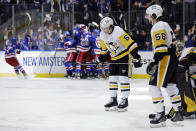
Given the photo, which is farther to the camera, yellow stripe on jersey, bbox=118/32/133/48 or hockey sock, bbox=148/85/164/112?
yellow stripe on jersey, bbox=118/32/133/48

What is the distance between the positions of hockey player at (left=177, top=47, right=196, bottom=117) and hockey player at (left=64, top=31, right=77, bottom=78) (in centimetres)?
763

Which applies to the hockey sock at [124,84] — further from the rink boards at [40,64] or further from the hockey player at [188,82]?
the rink boards at [40,64]

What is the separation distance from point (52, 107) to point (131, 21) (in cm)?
711

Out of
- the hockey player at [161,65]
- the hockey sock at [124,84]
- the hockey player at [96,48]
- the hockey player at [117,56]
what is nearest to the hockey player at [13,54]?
the hockey player at [96,48]

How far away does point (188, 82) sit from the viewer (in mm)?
5215

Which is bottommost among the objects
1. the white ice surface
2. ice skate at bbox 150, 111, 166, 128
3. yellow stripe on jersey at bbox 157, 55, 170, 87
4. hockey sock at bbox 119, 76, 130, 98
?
the white ice surface

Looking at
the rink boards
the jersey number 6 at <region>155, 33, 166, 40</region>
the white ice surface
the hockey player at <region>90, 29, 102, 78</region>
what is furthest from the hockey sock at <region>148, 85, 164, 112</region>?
the rink boards

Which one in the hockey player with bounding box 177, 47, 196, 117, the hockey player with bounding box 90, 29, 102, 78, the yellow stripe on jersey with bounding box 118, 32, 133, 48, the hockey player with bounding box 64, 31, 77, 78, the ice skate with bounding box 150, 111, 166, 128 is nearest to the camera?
the ice skate with bounding box 150, 111, 166, 128

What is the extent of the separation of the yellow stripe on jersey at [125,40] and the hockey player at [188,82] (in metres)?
0.88

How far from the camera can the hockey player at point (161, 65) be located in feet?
14.7

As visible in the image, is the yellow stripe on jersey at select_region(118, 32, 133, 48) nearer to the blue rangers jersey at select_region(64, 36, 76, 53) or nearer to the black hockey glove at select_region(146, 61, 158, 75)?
the black hockey glove at select_region(146, 61, 158, 75)

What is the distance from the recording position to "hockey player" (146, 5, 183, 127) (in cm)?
448

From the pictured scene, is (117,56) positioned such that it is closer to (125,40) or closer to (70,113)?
(125,40)

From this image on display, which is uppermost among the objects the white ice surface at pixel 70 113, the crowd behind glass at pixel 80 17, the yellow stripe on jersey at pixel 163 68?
the crowd behind glass at pixel 80 17
